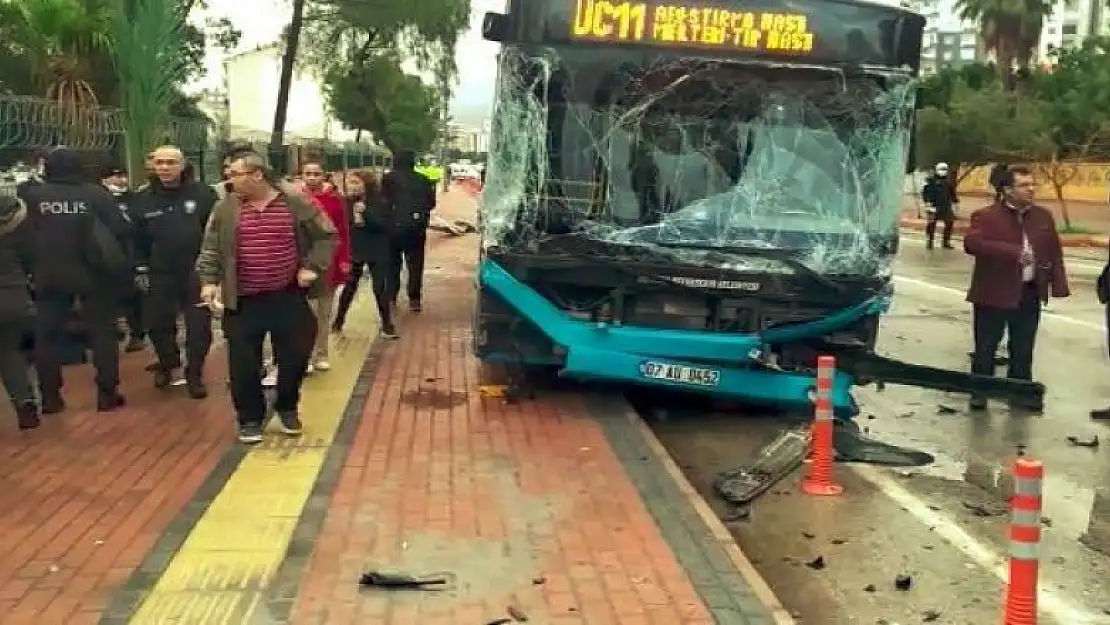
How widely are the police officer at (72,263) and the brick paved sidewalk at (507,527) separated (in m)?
1.84

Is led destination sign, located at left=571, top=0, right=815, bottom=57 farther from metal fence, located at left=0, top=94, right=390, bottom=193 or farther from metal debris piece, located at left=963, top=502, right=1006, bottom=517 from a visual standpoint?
metal debris piece, located at left=963, top=502, right=1006, bottom=517

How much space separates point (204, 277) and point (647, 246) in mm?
2917

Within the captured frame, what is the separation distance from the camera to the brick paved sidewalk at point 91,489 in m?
4.95

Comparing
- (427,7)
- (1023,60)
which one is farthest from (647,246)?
(1023,60)

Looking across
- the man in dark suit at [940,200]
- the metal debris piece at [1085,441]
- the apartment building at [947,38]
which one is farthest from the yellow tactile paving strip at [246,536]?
the apartment building at [947,38]

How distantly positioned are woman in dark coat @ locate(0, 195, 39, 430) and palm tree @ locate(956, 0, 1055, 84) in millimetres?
53566

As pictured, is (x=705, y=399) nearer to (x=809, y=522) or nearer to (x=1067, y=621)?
(x=809, y=522)

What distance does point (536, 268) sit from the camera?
8266 millimetres

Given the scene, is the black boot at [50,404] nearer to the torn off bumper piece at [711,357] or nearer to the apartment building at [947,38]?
the torn off bumper piece at [711,357]

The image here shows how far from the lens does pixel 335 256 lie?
945cm

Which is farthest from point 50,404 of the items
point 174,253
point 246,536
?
point 246,536

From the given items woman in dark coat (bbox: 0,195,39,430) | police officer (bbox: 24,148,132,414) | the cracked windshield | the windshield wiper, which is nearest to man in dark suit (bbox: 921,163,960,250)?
the cracked windshield

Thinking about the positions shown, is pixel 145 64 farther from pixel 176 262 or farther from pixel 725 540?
pixel 725 540

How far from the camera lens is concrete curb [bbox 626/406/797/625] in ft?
15.9
